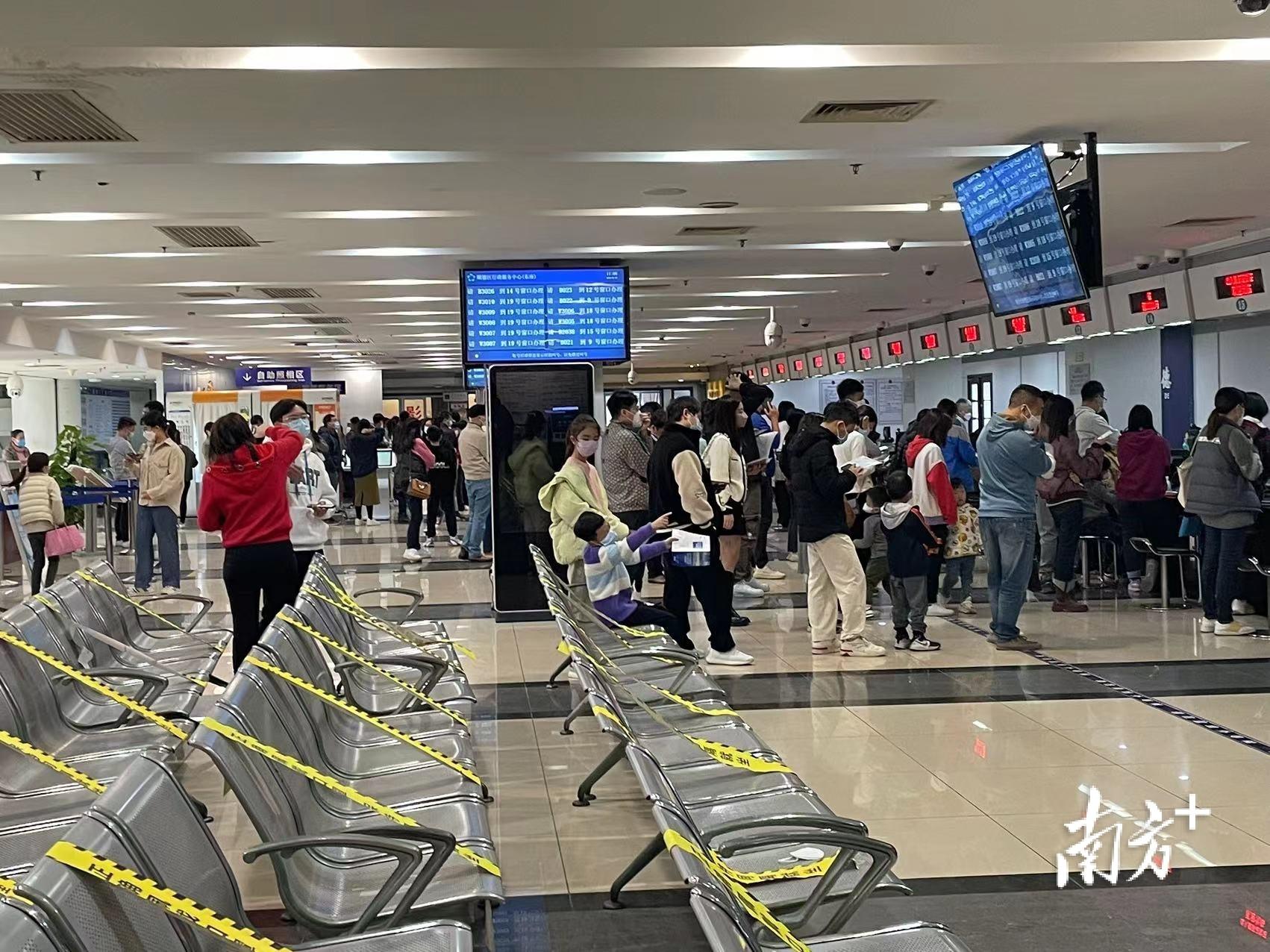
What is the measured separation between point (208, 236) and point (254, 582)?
17.9ft

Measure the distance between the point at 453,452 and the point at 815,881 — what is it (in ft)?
48.7

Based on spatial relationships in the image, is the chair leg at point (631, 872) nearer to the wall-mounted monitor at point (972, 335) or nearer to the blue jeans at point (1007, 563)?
the blue jeans at point (1007, 563)

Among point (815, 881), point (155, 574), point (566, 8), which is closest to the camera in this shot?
point (815, 881)

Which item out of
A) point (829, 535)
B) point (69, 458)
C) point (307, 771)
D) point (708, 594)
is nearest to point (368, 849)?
point (307, 771)

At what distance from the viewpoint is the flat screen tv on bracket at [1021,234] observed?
7.71 metres

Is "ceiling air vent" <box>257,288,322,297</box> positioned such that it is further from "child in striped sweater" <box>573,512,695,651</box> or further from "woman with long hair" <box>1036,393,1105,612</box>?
"child in striped sweater" <box>573,512,695,651</box>

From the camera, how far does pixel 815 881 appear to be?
3.40 metres

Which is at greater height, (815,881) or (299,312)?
(299,312)

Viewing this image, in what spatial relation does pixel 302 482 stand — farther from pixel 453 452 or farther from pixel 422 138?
pixel 453 452

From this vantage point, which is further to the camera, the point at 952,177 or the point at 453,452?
the point at 453,452

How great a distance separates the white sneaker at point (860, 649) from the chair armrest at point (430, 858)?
5730 millimetres

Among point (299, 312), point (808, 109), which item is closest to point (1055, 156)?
point (808, 109)

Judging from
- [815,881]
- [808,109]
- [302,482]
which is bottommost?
[815,881]

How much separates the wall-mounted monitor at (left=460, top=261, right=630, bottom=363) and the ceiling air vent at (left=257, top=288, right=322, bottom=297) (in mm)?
4037
